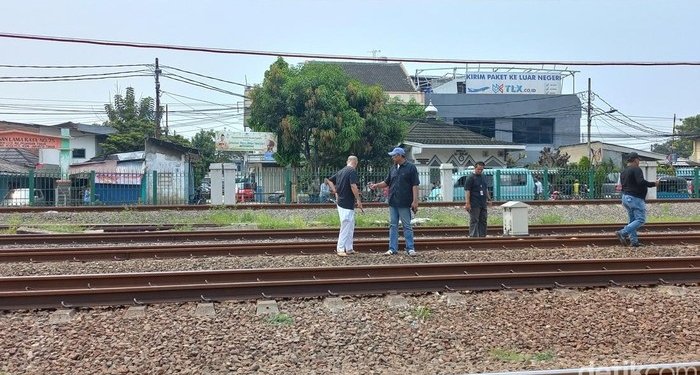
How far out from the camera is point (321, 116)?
32469 millimetres

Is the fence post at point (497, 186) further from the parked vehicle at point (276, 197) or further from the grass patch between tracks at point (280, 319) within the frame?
the grass patch between tracks at point (280, 319)

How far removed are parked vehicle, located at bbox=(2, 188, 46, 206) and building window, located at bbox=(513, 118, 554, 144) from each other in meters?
34.8

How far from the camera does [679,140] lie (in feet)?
283

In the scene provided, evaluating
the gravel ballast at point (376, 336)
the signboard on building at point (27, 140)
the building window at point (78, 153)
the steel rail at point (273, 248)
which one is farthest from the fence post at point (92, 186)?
the gravel ballast at point (376, 336)

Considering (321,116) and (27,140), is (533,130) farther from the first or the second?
(27,140)

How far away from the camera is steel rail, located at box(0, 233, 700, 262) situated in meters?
11.7

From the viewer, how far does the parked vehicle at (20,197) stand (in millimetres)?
26953

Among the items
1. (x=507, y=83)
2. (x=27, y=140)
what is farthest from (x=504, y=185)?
(x=27, y=140)

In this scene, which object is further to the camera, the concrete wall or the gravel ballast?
the concrete wall

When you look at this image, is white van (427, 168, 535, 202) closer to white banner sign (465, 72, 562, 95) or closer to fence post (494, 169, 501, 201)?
fence post (494, 169, 501, 201)

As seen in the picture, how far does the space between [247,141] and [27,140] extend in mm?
14980

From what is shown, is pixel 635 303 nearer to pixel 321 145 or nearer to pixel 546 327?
pixel 546 327

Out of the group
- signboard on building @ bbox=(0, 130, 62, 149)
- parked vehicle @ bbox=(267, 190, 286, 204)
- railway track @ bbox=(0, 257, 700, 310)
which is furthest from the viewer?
signboard on building @ bbox=(0, 130, 62, 149)

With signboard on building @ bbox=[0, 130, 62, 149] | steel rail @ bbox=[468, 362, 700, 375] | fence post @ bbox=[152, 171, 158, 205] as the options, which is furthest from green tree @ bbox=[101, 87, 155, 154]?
steel rail @ bbox=[468, 362, 700, 375]
